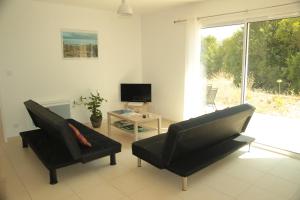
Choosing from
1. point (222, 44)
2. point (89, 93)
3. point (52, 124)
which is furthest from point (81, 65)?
point (222, 44)

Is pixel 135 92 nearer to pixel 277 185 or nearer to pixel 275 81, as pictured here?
pixel 275 81

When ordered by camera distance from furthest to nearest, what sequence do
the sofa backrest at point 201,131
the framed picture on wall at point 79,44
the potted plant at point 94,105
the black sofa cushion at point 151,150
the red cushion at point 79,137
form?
the potted plant at point 94,105
the framed picture on wall at point 79,44
the red cushion at point 79,137
the black sofa cushion at point 151,150
the sofa backrest at point 201,131

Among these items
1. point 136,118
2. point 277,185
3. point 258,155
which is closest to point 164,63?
point 136,118

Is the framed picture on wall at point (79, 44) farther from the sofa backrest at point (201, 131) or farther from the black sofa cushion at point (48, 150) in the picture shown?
the sofa backrest at point (201, 131)

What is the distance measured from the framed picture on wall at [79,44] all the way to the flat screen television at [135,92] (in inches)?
39.8

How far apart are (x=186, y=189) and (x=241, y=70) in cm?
245

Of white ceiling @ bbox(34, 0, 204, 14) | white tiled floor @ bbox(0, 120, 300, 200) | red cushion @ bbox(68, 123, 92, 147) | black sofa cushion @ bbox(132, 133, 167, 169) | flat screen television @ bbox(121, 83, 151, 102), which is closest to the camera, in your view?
white tiled floor @ bbox(0, 120, 300, 200)

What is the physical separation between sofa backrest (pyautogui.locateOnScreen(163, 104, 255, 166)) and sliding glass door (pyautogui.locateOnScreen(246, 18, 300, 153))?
81 centimetres

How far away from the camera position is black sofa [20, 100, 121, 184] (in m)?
2.69

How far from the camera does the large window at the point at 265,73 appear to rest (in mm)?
3590

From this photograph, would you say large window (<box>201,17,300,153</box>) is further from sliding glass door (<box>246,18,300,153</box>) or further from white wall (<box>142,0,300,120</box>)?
white wall (<box>142,0,300,120</box>)

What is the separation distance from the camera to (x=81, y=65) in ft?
16.6

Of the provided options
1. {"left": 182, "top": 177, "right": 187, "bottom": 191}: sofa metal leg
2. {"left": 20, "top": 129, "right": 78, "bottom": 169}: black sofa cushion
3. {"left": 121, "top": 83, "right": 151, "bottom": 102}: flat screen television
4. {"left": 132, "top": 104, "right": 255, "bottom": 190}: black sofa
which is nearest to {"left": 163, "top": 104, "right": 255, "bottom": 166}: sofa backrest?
Result: {"left": 132, "top": 104, "right": 255, "bottom": 190}: black sofa

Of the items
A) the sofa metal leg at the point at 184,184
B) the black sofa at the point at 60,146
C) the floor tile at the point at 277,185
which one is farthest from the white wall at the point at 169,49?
the sofa metal leg at the point at 184,184
